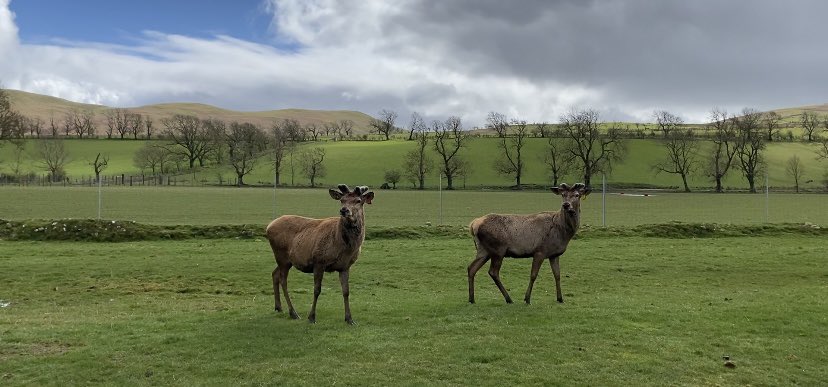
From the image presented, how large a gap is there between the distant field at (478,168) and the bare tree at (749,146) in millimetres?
3145

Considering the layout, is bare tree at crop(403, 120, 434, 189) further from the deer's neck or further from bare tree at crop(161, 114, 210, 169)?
the deer's neck

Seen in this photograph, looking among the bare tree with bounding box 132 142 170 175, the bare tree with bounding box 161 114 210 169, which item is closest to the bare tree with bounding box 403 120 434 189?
the bare tree with bounding box 161 114 210 169

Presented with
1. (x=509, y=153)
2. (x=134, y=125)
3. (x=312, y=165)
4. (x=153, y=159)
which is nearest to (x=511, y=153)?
(x=509, y=153)

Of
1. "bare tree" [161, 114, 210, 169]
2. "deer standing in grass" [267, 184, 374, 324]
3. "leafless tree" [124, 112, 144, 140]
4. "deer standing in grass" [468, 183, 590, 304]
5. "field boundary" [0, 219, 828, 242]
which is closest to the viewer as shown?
"deer standing in grass" [267, 184, 374, 324]

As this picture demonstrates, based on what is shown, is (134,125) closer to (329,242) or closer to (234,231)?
(234,231)

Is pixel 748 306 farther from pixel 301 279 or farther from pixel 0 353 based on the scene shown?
pixel 0 353

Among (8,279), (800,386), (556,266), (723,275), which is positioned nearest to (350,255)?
(556,266)

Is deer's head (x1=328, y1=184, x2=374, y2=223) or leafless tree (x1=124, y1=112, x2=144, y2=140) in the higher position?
leafless tree (x1=124, y1=112, x2=144, y2=140)

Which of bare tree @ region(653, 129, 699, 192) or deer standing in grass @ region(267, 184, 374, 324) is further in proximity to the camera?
bare tree @ region(653, 129, 699, 192)

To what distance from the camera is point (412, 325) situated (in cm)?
1019

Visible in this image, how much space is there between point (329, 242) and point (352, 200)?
1036 millimetres

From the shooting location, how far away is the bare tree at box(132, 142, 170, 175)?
436 feet

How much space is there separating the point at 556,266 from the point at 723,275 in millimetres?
7258

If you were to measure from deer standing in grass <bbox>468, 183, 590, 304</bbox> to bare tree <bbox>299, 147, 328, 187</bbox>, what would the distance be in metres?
93.5
